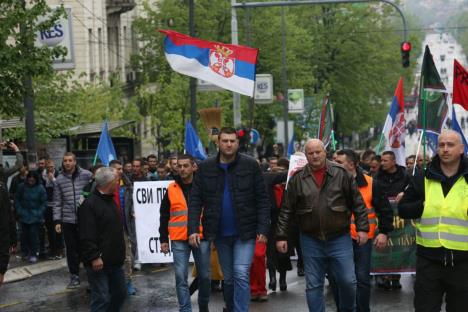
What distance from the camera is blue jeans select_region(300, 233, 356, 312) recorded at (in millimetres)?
9742

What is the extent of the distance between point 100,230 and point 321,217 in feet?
6.14

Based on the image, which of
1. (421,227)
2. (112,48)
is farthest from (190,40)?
(112,48)

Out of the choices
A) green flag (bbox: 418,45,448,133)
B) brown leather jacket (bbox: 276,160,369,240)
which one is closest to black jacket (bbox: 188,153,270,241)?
brown leather jacket (bbox: 276,160,369,240)

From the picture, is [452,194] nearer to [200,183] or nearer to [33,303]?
[200,183]

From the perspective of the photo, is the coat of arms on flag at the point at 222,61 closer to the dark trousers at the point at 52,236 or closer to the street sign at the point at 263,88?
the dark trousers at the point at 52,236

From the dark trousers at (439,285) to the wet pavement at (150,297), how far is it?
145 inches

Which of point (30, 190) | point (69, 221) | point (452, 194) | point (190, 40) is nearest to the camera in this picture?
point (452, 194)

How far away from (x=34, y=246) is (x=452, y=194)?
11059 millimetres

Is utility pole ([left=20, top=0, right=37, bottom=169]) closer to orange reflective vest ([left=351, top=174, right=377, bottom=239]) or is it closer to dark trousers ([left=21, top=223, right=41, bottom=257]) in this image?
dark trousers ([left=21, top=223, right=41, bottom=257])

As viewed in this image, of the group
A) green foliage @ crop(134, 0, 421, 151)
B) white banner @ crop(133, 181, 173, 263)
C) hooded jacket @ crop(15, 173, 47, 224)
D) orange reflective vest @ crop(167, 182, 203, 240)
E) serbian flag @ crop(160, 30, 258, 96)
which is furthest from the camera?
green foliage @ crop(134, 0, 421, 151)

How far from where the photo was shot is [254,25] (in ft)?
157

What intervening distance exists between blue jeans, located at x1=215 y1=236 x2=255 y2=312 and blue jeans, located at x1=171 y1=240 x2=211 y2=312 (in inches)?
16.3

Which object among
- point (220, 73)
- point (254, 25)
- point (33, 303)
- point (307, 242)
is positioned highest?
point (254, 25)

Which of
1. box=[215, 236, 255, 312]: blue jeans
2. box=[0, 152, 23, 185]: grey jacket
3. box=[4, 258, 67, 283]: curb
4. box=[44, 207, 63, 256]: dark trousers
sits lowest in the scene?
box=[4, 258, 67, 283]: curb
